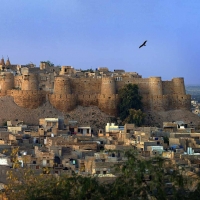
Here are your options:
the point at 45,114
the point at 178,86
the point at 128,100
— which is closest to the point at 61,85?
the point at 45,114

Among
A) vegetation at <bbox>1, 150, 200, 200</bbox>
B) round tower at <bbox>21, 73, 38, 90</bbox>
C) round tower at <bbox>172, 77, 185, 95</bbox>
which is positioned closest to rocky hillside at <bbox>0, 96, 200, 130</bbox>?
round tower at <bbox>21, 73, 38, 90</bbox>

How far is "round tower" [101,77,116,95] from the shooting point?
146 feet

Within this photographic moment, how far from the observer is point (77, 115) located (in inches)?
1676

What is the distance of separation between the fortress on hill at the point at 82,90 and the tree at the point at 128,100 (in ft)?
1.28

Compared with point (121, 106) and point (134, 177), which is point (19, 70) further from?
point (134, 177)

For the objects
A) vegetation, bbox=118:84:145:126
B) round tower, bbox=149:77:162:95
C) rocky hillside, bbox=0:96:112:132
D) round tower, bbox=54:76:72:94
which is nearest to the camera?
rocky hillside, bbox=0:96:112:132

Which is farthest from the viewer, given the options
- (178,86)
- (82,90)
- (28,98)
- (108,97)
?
(178,86)

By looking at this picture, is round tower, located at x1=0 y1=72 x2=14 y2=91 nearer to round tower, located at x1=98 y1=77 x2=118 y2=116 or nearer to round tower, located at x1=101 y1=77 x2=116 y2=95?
round tower, located at x1=98 y1=77 x2=118 y2=116

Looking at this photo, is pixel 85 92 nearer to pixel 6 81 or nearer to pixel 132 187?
pixel 6 81

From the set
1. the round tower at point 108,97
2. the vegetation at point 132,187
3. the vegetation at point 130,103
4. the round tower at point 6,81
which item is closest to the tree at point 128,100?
the vegetation at point 130,103

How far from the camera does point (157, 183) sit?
47.0 ft

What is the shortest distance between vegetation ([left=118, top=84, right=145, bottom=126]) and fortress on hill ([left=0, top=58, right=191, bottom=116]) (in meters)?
0.45

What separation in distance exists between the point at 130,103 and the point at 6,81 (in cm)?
→ 773

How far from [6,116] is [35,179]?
24305 millimetres
